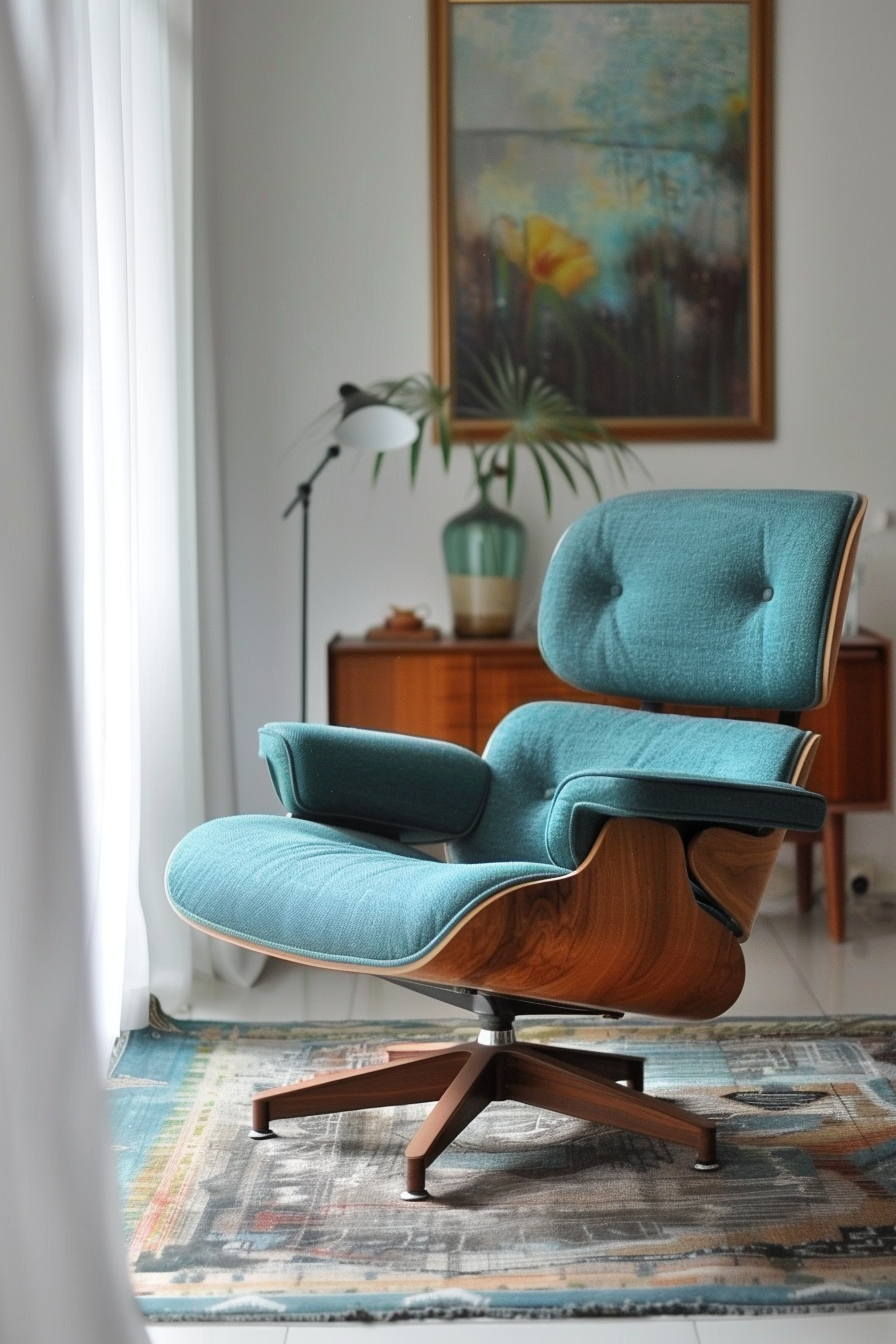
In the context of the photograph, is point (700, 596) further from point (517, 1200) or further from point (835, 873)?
point (835, 873)

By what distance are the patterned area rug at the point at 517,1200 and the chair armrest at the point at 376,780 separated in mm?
451

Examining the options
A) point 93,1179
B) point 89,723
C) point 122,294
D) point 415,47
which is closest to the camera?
point 93,1179

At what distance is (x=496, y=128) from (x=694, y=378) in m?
0.78

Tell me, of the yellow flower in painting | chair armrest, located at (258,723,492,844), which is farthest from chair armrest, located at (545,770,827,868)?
the yellow flower in painting

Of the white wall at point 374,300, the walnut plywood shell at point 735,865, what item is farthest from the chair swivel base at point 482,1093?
the white wall at point 374,300

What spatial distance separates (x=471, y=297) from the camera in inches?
147

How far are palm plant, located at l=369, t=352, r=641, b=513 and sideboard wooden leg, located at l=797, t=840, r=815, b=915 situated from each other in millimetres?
974

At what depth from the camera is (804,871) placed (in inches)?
143

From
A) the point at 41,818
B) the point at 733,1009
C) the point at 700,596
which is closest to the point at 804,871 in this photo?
the point at 733,1009

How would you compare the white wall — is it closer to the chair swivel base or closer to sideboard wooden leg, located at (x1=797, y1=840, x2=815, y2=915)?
sideboard wooden leg, located at (x1=797, y1=840, x2=815, y2=915)

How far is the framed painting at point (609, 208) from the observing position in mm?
3676

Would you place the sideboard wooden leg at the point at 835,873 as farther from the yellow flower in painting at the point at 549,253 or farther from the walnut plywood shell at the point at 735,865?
the yellow flower in painting at the point at 549,253

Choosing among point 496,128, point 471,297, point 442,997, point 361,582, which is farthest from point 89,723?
point 496,128

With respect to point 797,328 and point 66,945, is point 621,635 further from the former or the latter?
point 797,328
